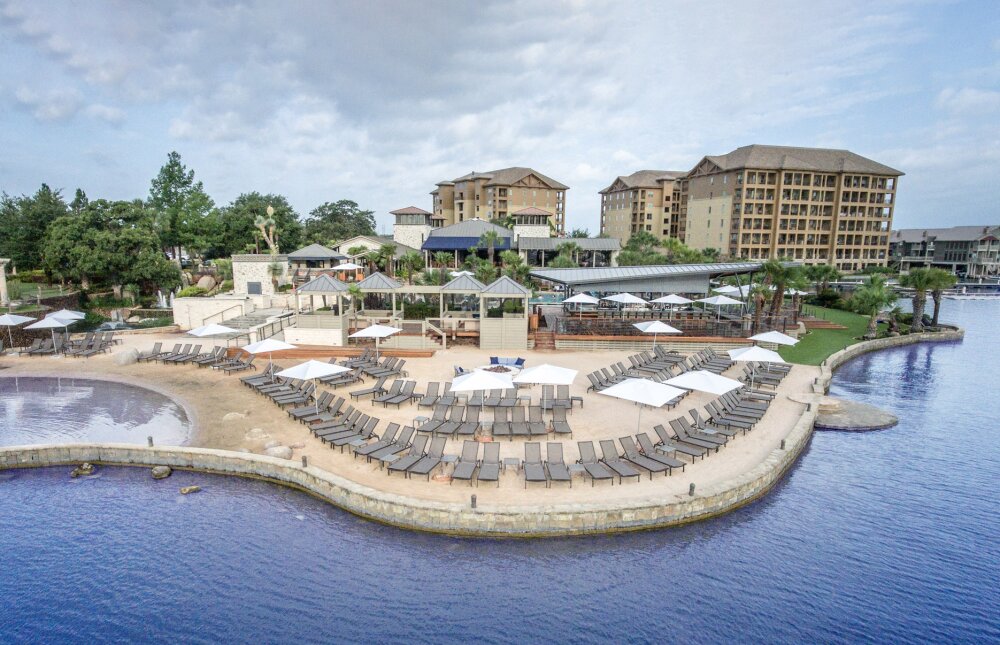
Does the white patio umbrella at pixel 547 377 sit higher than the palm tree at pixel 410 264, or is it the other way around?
the palm tree at pixel 410 264

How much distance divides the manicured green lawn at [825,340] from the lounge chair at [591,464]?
54.0ft

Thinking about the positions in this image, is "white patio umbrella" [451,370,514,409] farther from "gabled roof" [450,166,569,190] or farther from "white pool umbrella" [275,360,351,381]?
"gabled roof" [450,166,569,190]

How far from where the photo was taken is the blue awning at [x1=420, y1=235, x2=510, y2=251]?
5150 cm

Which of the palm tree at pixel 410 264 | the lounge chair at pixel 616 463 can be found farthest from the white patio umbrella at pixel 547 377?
the palm tree at pixel 410 264

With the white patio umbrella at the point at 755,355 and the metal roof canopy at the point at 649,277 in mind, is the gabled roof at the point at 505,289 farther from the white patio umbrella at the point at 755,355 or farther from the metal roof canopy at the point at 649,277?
the white patio umbrella at the point at 755,355

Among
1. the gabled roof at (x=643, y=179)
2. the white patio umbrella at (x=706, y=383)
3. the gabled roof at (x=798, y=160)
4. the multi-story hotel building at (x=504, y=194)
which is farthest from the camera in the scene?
the gabled roof at (x=643, y=179)

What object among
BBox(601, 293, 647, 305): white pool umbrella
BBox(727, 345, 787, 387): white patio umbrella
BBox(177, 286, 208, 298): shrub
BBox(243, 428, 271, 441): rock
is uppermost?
BBox(601, 293, 647, 305): white pool umbrella

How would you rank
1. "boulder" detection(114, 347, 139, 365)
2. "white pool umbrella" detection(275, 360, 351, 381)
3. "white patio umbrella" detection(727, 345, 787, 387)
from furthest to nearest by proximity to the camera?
1. "boulder" detection(114, 347, 139, 365)
2. "white patio umbrella" detection(727, 345, 787, 387)
3. "white pool umbrella" detection(275, 360, 351, 381)

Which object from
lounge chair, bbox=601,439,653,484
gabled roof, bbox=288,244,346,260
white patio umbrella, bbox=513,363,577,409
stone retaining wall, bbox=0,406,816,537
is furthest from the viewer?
gabled roof, bbox=288,244,346,260

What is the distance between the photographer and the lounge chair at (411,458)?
460 inches

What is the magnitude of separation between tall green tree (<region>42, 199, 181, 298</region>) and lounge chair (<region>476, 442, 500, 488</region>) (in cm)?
3460

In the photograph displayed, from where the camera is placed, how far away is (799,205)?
244 feet

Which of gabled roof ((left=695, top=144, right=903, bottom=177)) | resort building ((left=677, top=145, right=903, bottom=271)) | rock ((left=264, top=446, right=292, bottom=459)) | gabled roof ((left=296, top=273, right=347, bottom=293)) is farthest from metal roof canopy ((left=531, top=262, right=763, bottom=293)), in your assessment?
gabled roof ((left=695, top=144, right=903, bottom=177))

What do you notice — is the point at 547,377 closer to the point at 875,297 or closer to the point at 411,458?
the point at 411,458
